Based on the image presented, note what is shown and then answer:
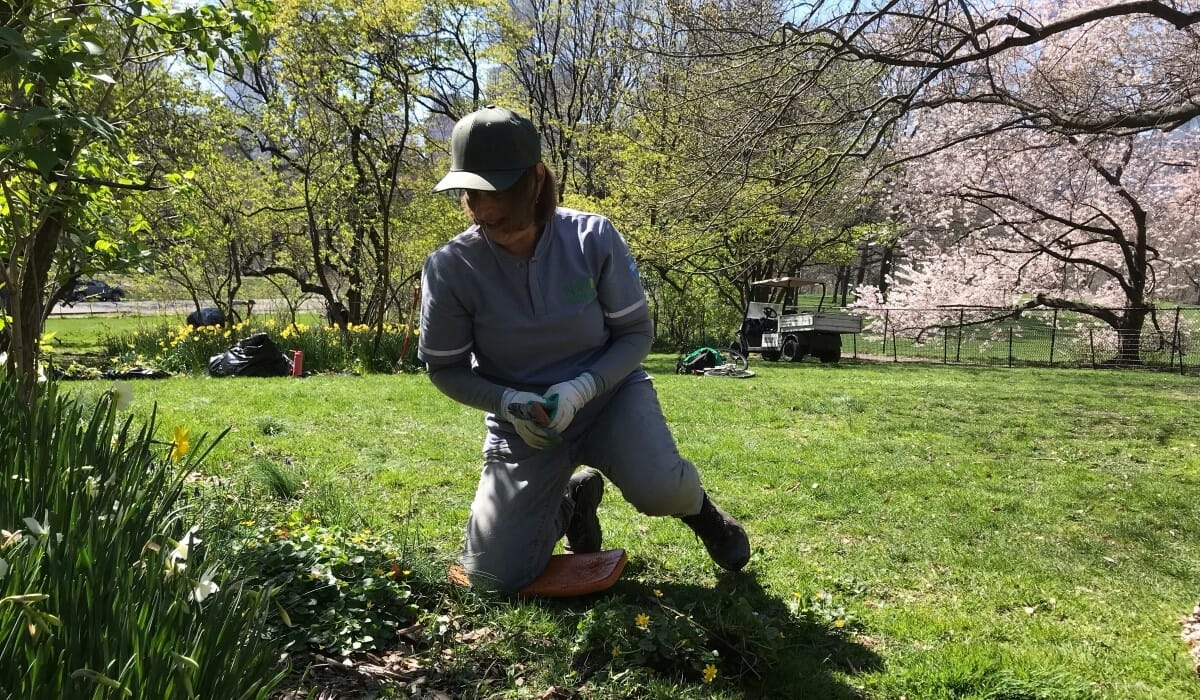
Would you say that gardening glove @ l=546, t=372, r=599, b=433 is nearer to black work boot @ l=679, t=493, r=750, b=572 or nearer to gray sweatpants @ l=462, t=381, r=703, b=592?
gray sweatpants @ l=462, t=381, r=703, b=592

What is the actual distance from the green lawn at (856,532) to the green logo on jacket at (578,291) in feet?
3.00

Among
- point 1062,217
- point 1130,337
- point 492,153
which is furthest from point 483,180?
point 1062,217

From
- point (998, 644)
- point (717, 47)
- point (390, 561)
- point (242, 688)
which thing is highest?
point (717, 47)

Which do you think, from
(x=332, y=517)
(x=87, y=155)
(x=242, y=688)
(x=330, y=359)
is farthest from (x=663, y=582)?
(x=330, y=359)

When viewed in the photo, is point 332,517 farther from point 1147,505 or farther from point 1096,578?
point 1147,505

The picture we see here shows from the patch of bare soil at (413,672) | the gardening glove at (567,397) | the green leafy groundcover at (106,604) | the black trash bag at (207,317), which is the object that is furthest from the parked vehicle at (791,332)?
the green leafy groundcover at (106,604)

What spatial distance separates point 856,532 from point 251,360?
7950 millimetres

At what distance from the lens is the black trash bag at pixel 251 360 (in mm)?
9008

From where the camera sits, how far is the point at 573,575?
2.33 m

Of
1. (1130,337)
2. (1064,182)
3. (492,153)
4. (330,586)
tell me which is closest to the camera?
(330,586)

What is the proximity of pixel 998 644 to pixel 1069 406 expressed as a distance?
6623 mm

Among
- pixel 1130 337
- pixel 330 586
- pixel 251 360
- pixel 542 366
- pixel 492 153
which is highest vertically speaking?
pixel 492 153

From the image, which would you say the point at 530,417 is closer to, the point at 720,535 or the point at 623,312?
the point at 623,312

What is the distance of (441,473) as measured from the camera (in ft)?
12.8
